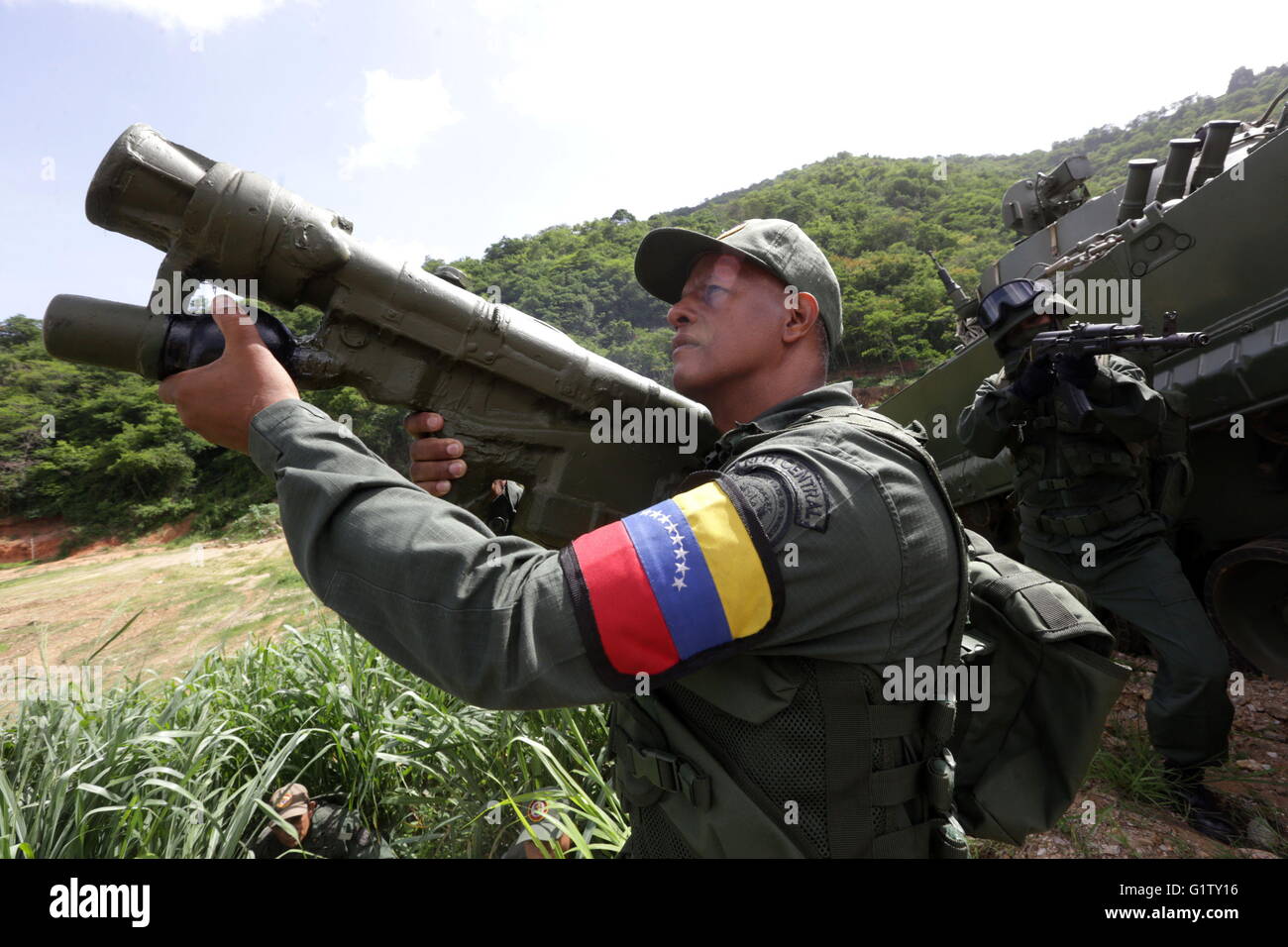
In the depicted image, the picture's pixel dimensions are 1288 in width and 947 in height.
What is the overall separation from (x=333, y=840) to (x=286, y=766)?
609mm

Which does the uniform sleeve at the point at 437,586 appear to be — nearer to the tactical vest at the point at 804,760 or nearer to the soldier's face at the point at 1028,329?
the tactical vest at the point at 804,760

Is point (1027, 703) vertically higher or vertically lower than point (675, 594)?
lower

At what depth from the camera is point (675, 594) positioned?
1103 mm

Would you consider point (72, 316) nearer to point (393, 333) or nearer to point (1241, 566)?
point (393, 333)

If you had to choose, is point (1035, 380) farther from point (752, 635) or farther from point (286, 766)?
point (286, 766)

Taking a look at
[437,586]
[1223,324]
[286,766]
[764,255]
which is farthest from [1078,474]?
[286,766]

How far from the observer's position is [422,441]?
6.89 feet

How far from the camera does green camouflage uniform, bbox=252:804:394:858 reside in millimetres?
2717

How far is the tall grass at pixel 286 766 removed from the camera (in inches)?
95.5

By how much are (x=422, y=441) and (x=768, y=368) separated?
1.08 m

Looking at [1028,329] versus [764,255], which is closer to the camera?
[764,255]
